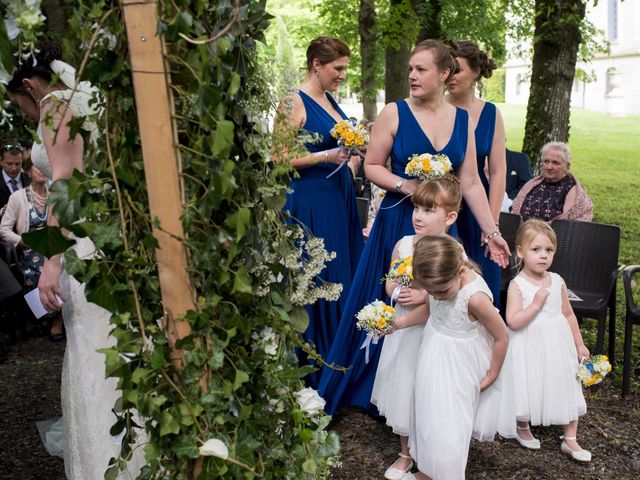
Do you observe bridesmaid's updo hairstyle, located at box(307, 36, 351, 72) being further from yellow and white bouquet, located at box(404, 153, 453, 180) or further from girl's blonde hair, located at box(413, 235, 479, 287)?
girl's blonde hair, located at box(413, 235, 479, 287)

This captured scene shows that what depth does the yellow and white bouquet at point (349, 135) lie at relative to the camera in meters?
4.98

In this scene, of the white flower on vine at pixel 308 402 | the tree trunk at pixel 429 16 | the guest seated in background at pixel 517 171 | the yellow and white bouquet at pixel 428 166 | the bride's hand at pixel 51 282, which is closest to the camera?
the white flower on vine at pixel 308 402

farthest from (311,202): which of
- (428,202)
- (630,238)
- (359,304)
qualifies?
(630,238)

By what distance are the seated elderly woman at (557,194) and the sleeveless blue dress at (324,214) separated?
8.77 ft

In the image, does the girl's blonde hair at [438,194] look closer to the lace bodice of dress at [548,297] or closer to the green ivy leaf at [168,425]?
the lace bodice of dress at [548,297]

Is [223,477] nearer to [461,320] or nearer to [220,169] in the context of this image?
[220,169]

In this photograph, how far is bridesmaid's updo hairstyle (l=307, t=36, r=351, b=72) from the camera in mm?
5031

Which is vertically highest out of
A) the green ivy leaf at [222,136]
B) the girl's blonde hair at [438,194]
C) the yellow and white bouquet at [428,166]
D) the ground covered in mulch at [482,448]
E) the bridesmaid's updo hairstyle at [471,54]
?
the bridesmaid's updo hairstyle at [471,54]

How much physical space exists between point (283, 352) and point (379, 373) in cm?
212

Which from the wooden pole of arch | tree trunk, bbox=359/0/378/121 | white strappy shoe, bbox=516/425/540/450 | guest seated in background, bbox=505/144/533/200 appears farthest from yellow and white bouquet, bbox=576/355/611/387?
Answer: tree trunk, bbox=359/0/378/121

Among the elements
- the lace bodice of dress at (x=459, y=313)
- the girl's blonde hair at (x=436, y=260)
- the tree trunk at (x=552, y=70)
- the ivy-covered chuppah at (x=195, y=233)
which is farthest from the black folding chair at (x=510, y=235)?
the ivy-covered chuppah at (x=195, y=233)

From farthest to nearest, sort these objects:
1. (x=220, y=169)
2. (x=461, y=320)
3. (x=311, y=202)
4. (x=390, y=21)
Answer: (x=390, y=21) < (x=311, y=202) < (x=461, y=320) < (x=220, y=169)

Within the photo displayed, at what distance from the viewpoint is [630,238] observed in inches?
451

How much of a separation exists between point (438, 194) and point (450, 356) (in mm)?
916
